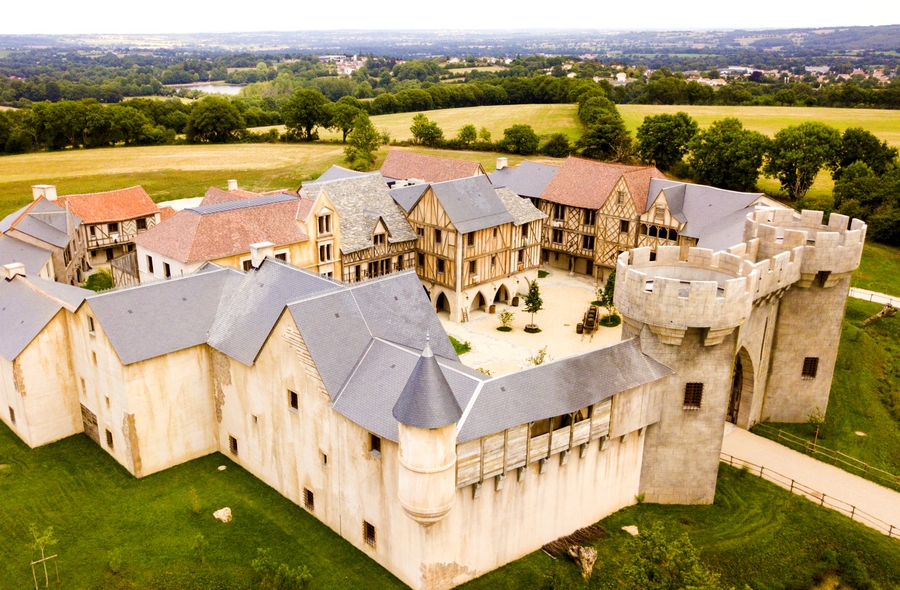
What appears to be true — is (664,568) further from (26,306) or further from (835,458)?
(26,306)

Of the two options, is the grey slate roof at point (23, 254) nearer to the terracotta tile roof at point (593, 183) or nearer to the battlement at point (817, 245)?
the terracotta tile roof at point (593, 183)

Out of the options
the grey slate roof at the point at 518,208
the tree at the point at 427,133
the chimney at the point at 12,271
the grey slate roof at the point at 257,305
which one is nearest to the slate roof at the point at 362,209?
the grey slate roof at the point at 518,208

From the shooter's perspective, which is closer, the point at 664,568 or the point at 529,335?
the point at 664,568

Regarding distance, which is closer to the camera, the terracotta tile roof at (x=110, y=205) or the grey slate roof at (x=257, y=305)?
the grey slate roof at (x=257, y=305)

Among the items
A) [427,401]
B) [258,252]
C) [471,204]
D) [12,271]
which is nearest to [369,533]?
[427,401]

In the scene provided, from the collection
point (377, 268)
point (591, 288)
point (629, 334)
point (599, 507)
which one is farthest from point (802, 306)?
point (377, 268)

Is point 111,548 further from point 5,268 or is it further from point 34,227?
point 34,227

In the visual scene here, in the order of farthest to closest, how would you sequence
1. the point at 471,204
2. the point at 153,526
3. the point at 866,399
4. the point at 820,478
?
the point at 471,204
the point at 866,399
the point at 820,478
the point at 153,526
